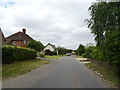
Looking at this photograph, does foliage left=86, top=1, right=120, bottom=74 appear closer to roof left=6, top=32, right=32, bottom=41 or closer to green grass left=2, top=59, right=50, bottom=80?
green grass left=2, top=59, right=50, bottom=80

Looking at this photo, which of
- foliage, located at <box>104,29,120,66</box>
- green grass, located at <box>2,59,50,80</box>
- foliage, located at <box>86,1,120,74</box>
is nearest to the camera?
foliage, located at <box>104,29,120,66</box>

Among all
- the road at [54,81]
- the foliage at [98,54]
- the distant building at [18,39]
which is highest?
the distant building at [18,39]

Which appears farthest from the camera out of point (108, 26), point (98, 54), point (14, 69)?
point (98, 54)

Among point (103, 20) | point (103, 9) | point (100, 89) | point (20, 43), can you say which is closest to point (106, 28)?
point (103, 20)

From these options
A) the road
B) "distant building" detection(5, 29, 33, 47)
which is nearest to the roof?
"distant building" detection(5, 29, 33, 47)

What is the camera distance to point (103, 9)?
14.5m

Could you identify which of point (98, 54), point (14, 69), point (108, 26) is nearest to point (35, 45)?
point (98, 54)

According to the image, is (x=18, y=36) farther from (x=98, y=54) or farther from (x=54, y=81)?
(x=54, y=81)

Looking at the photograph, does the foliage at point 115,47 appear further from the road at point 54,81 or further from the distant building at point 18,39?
the distant building at point 18,39

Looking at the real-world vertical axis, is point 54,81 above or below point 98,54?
below

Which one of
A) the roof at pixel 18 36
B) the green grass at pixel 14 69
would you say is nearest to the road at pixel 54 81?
the green grass at pixel 14 69

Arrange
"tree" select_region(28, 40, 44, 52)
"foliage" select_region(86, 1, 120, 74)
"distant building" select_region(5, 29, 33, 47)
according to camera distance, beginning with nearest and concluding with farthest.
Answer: "foliage" select_region(86, 1, 120, 74) → "tree" select_region(28, 40, 44, 52) → "distant building" select_region(5, 29, 33, 47)

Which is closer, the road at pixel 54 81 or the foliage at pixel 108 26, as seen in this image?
the road at pixel 54 81

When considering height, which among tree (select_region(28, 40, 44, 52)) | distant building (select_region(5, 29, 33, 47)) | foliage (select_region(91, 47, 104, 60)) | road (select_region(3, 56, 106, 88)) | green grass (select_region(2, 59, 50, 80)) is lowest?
road (select_region(3, 56, 106, 88))
